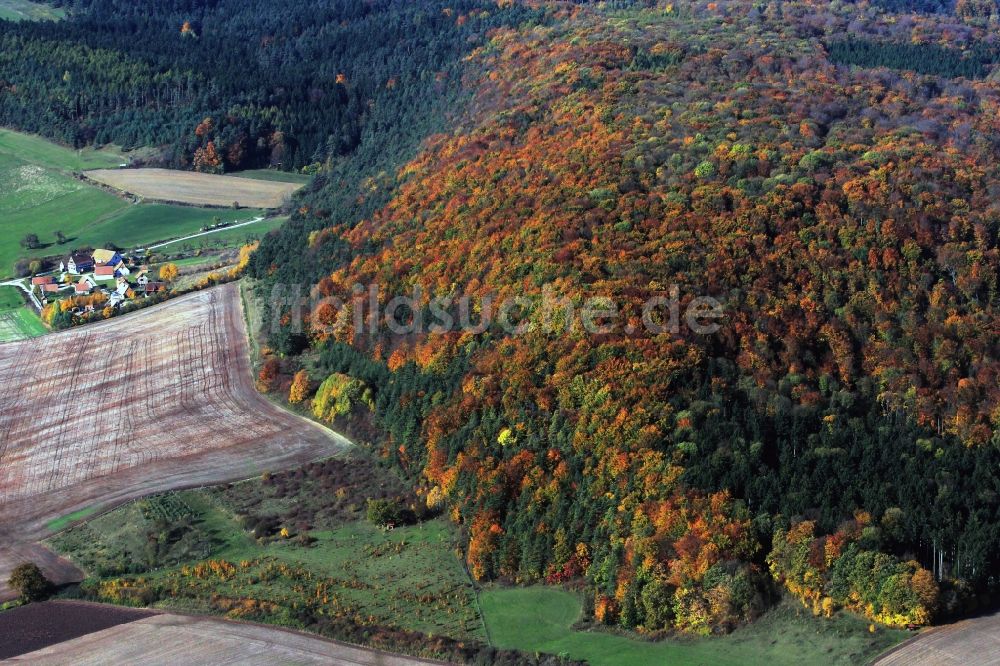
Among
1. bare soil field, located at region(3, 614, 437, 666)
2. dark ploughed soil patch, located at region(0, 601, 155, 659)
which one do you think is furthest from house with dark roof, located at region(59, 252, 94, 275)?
bare soil field, located at region(3, 614, 437, 666)

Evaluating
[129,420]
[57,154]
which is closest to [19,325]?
[129,420]

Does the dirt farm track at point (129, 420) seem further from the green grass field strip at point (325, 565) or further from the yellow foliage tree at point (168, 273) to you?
the yellow foliage tree at point (168, 273)

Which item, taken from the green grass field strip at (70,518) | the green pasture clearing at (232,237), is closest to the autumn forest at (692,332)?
the green pasture clearing at (232,237)

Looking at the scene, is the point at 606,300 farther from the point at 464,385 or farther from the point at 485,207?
the point at 485,207

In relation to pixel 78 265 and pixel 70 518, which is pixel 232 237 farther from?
pixel 70 518

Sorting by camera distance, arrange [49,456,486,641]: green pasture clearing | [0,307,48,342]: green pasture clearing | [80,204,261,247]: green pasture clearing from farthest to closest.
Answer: [80,204,261,247]: green pasture clearing < [0,307,48,342]: green pasture clearing < [49,456,486,641]: green pasture clearing

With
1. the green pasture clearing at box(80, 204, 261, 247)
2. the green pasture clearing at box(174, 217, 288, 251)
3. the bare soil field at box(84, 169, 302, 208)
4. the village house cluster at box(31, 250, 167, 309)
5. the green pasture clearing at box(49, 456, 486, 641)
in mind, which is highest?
the bare soil field at box(84, 169, 302, 208)

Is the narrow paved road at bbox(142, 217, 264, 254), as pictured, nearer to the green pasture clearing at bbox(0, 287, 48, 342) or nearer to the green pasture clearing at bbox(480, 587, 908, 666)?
the green pasture clearing at bbox(0, 287, 48, 342)

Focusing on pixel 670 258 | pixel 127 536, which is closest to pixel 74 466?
pixel 127 536
